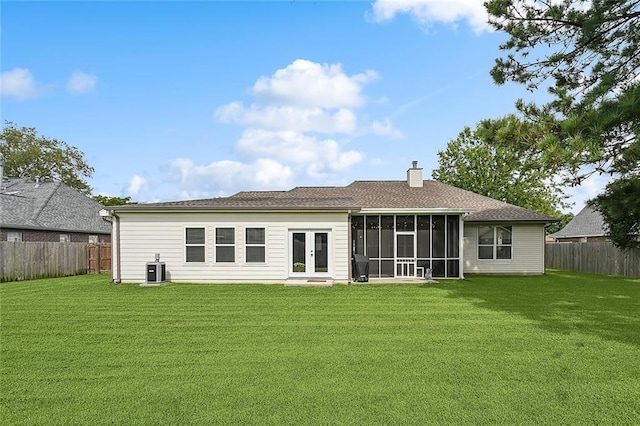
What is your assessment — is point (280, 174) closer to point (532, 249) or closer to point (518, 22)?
point (532, 249)

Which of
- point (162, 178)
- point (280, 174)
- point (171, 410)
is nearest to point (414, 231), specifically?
point (171, 410)

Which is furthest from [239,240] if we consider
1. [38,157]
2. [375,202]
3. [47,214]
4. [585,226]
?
[38,157]

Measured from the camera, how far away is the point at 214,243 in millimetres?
14312

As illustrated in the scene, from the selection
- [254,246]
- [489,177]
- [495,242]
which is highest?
[489,177]

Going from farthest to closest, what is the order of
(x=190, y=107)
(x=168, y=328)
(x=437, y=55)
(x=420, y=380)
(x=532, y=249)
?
(x=532, y=249) < (x=190, y=107) < (x=437, y=55) < (x=168, y=328) < (x=420, y=380)

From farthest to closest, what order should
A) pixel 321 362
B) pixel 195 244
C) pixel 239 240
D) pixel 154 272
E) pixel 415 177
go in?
pixel 415 177, pixel 195 244, pixel 239 240, pixel 154 272, pixel 321 362

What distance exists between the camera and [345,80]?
628 inches

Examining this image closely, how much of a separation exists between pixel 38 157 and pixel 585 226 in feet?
157

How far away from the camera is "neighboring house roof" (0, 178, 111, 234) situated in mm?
20734

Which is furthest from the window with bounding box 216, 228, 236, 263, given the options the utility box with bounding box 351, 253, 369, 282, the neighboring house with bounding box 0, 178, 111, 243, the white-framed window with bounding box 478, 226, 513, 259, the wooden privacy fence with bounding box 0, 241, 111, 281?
the neighboring house with bounding box 0, 178, 111, 243

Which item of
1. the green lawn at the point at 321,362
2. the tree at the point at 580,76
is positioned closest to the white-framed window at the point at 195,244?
the green lawn at the point at 321,362

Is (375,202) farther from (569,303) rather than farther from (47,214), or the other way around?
(47,214)

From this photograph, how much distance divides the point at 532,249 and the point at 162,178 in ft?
70.0

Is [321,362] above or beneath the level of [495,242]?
beneath
